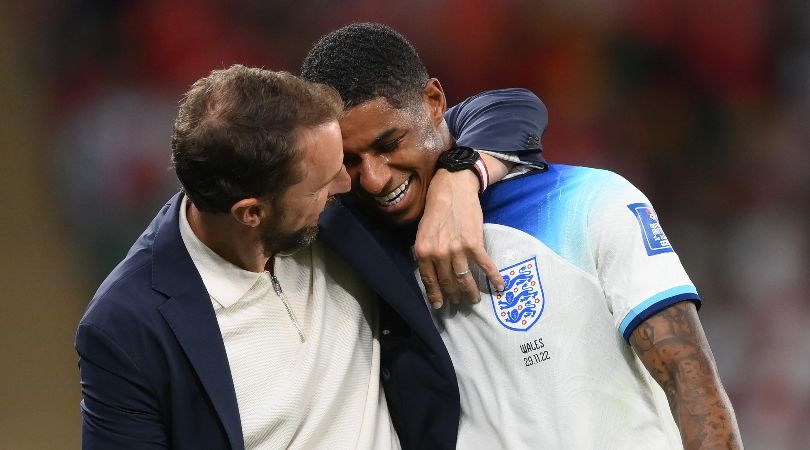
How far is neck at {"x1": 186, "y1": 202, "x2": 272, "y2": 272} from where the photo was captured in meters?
1.76

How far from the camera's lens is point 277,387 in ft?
5.64

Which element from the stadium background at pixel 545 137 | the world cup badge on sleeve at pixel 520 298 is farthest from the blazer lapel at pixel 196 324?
the stadium background at pixel 545 137

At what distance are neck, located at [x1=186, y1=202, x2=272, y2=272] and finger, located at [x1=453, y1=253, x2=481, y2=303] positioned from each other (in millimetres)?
352

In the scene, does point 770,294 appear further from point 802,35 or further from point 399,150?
point 399,150

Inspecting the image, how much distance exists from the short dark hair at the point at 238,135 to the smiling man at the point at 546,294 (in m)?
0.21

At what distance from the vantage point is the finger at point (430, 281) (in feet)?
6.01

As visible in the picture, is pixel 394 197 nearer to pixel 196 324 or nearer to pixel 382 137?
pixel 382 137

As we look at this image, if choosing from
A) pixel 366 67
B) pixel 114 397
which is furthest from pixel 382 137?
pixel 114 397

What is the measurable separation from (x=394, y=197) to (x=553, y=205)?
1.04 ft

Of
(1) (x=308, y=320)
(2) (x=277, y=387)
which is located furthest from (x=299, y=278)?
(2) (x=277, y=387)

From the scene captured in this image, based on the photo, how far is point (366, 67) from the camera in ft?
6.40

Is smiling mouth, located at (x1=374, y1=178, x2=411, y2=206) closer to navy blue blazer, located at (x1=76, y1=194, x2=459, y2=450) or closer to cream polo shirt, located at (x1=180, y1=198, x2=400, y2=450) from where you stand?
cream polo shirt, located at (x1=180, y1=198, x2=400, y2=450)

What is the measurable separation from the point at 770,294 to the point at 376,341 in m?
2.58

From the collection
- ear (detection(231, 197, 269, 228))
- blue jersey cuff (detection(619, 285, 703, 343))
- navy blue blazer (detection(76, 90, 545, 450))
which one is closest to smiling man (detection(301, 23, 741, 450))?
blue jersey cuff (detection(619, 285, 703, 343))
